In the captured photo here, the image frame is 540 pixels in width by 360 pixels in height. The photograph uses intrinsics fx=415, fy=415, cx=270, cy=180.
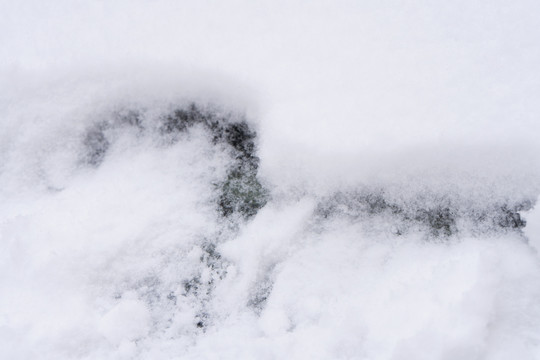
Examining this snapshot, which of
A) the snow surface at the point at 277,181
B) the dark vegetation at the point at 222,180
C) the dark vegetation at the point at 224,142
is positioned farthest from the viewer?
the dark vegetation at the point at 224,142

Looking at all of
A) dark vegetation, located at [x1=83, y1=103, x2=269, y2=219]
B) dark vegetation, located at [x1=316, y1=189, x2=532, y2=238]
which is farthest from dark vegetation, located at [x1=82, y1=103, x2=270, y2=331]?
dark vegetation, located at [x1=316, y1=189, x2=532, y2=238]

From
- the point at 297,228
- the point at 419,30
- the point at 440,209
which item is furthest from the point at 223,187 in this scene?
the point at 419,30

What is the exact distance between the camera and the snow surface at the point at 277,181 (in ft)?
2.85

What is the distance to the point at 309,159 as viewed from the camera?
3.20ft

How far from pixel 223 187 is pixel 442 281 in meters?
0.58

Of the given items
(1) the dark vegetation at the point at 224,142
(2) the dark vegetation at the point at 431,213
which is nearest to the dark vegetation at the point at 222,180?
(1) the dark vegetation at the point at 224,142

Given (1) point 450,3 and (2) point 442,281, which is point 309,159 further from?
(1) point 450,3

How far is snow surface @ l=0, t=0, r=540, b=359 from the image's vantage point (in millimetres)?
869

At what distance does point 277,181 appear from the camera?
1036 millimetres

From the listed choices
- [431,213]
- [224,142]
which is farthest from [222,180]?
[431,213]

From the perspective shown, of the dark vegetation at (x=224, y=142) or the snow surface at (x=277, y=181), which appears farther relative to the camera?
the dark vegetation at (x=224, y=142)

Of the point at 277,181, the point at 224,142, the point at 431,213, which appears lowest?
the point at 431,213

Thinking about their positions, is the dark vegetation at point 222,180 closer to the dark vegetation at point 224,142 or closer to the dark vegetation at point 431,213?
the dark vegetation at point 224,142

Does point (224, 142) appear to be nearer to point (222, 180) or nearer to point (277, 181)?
point (222, 180)
